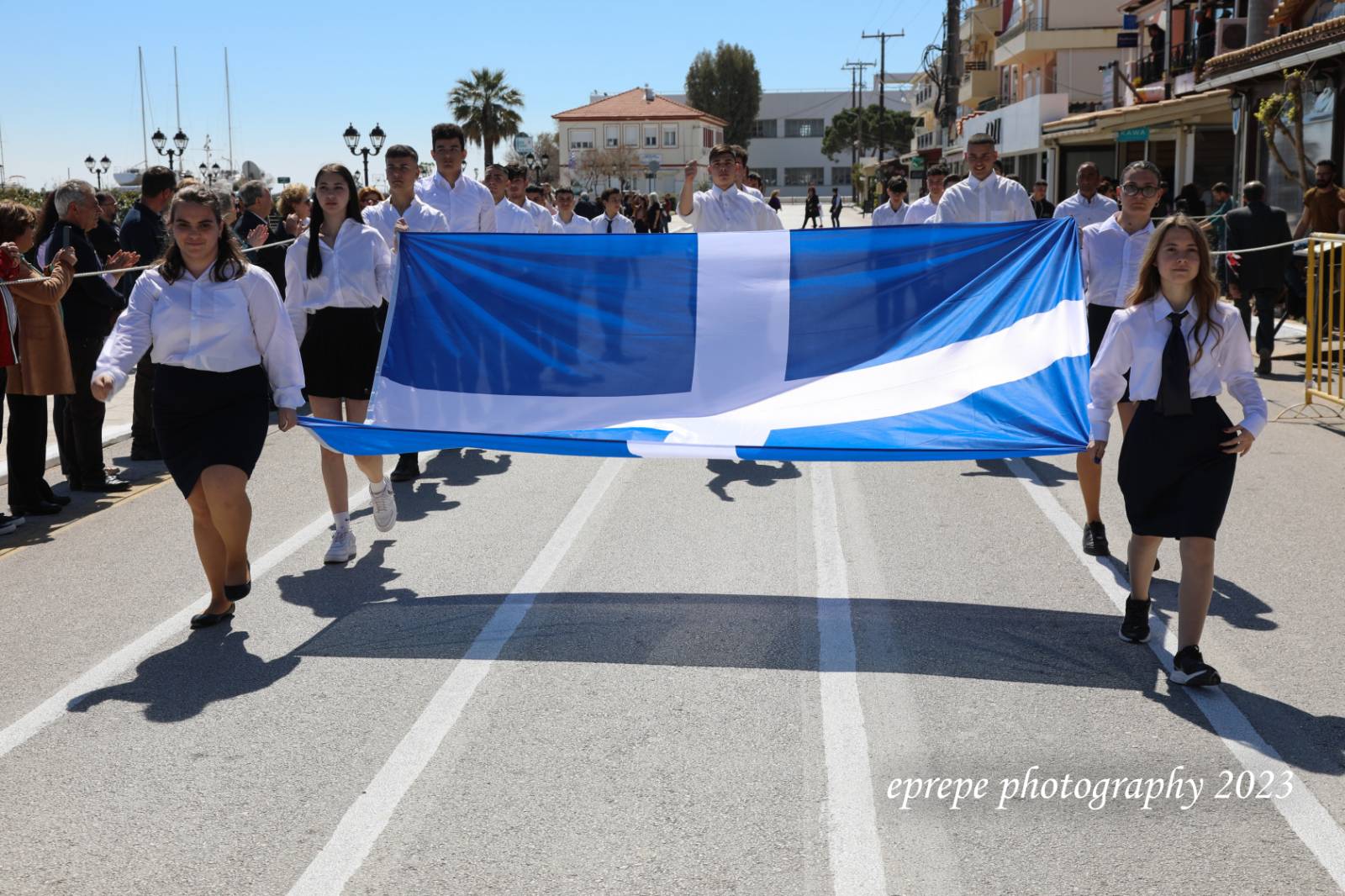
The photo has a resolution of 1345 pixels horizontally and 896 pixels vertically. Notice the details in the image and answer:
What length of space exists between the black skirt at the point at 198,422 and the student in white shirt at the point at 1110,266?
4145mm

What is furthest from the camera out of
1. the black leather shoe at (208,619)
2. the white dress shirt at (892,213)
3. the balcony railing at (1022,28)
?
the balcony railing at (1022,28)

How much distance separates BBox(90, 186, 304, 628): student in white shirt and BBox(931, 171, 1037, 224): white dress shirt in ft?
17.4

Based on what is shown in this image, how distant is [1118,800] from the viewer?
4203 mm

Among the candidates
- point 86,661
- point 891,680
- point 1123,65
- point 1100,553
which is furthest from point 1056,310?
point 1123,65

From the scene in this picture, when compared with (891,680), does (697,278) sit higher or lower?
higher

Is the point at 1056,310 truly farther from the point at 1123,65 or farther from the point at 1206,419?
the point at 1123,65

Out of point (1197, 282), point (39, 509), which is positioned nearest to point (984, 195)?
point (1197, 282)

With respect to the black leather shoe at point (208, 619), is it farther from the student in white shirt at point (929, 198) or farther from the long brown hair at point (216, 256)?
the student in white shirt at point (929, 198)

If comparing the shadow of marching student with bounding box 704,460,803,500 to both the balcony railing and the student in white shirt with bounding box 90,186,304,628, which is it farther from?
the balcony railing

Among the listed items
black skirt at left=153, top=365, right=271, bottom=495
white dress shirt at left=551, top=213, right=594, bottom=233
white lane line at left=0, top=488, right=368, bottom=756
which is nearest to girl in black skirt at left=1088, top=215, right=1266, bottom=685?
black skirt at left=153, top=365, right=271, bottom=495

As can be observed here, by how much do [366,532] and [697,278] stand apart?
255 cm

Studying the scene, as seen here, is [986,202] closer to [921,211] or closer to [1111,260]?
[1111,260]

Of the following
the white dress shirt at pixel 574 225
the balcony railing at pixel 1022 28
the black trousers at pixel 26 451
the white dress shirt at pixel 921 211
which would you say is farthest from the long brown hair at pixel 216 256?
the balcony railing at pixel 1022 28

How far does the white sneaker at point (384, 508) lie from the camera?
761cm
